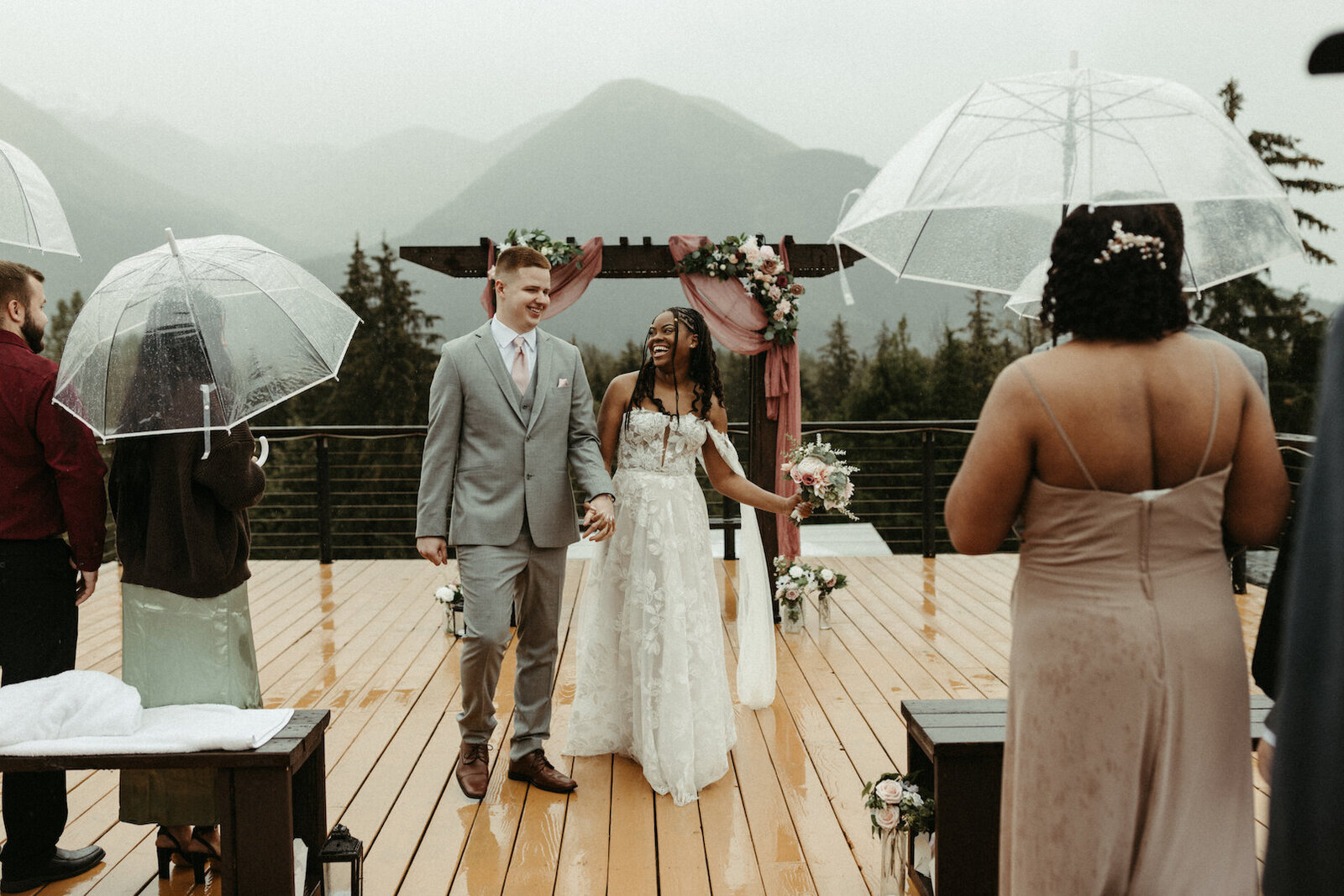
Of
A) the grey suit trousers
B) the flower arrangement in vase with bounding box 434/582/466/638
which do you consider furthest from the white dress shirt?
the flower arrangement in vase with bounding box 434/582/466/638

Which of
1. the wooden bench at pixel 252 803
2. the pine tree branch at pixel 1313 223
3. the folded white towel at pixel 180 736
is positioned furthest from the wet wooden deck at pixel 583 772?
the pine tree branch at pixel 1313 223

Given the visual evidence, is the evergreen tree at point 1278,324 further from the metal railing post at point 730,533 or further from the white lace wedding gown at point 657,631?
the white lace wedding gown at point 657,631

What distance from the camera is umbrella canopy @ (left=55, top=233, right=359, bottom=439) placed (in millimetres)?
2260

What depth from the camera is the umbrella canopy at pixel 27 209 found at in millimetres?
2816

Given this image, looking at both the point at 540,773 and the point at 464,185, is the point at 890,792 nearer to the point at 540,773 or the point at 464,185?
the point at 540,773

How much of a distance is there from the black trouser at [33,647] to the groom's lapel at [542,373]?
1.35 metres

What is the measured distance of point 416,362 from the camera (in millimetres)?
25453

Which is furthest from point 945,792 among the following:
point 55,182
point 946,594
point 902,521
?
point 55,182

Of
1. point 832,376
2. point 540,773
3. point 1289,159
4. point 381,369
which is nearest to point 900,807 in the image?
point 540,773

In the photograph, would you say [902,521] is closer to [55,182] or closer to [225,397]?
[225,397]

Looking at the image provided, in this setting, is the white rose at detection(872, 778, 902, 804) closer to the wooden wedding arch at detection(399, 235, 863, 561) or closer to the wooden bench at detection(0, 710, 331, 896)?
the wooden bench at detection(0, 710, 331, 896)

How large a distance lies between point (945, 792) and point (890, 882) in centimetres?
43

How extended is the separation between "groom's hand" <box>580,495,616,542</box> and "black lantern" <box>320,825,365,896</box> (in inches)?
41.9

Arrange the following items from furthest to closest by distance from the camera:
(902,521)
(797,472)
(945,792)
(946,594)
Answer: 1. (902,521)
2. (946,594)
3. (797,472)
4. (945,792)
